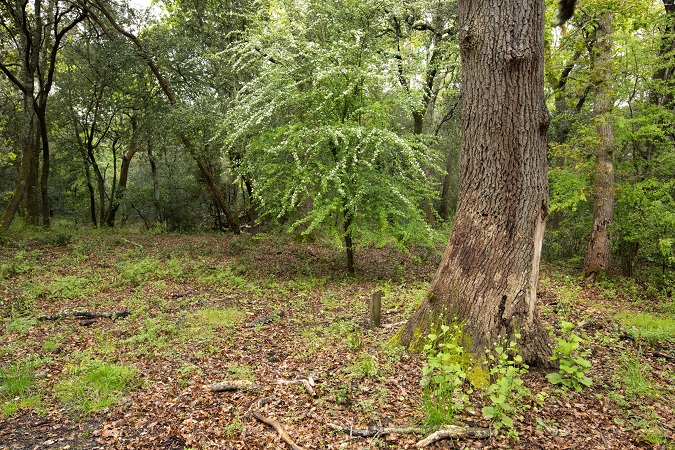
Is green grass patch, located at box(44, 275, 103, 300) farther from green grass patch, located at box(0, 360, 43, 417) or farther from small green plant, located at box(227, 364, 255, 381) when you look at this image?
small green plant, located at box(227, 364, 255, 381)

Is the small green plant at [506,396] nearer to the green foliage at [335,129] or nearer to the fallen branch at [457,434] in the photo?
the fallen branch at [457,434]

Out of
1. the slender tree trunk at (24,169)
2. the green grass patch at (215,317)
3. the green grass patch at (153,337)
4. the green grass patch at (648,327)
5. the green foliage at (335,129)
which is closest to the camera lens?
the green grass patch at (648,327)

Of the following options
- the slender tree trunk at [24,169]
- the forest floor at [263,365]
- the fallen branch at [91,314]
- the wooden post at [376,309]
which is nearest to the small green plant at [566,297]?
the forest floor at [263,365]

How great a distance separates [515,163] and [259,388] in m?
3.69

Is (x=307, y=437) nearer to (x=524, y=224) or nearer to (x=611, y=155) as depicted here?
(x=524, y=224)

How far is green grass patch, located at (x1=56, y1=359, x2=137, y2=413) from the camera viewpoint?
4.32m

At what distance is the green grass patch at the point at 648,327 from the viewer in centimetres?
545

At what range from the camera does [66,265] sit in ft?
35.2

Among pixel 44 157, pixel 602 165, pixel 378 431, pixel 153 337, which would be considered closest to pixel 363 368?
pixel 378 431

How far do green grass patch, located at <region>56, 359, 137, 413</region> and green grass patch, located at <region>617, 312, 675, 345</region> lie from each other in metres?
6.48

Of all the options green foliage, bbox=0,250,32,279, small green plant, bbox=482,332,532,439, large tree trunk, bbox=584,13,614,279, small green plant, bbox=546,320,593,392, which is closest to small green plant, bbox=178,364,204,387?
small green plant, bbox=482,332,532,439

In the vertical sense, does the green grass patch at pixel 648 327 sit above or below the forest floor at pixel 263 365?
above

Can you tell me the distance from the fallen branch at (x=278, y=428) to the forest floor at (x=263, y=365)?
0.15ft

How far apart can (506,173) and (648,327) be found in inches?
155
